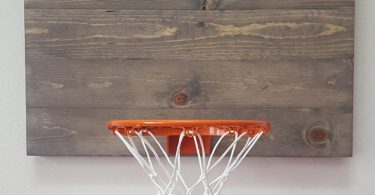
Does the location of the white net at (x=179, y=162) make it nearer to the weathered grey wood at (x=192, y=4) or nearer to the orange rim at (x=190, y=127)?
the orange rim at (x=190, y=127)

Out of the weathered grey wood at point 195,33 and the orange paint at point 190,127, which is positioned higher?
the weathered grey wood at point 195,33

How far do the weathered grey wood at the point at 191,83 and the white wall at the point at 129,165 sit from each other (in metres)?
0.06

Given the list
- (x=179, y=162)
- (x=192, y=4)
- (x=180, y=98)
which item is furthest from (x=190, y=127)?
(x=192, y=4)

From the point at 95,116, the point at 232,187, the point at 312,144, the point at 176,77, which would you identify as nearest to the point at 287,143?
the point at 312,144

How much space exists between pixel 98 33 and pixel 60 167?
0.33m

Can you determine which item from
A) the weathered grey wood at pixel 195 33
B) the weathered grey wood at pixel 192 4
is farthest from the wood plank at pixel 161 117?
the weathered grey wood at pixel 192 4

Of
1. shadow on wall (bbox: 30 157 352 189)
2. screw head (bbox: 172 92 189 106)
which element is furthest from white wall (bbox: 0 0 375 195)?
screw head (bbox: 172 92 189 106)

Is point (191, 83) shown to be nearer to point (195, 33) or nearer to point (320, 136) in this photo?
point (195, 33)

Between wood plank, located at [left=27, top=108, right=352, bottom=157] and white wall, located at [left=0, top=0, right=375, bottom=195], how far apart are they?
1.5 inches

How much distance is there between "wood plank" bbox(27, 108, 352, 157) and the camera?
0.95 metres

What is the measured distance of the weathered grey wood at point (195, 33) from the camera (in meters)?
0.95

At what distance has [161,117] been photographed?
0.96 meters

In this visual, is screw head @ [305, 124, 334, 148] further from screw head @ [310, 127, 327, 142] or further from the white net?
the white net

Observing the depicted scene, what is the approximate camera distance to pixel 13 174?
995mm
